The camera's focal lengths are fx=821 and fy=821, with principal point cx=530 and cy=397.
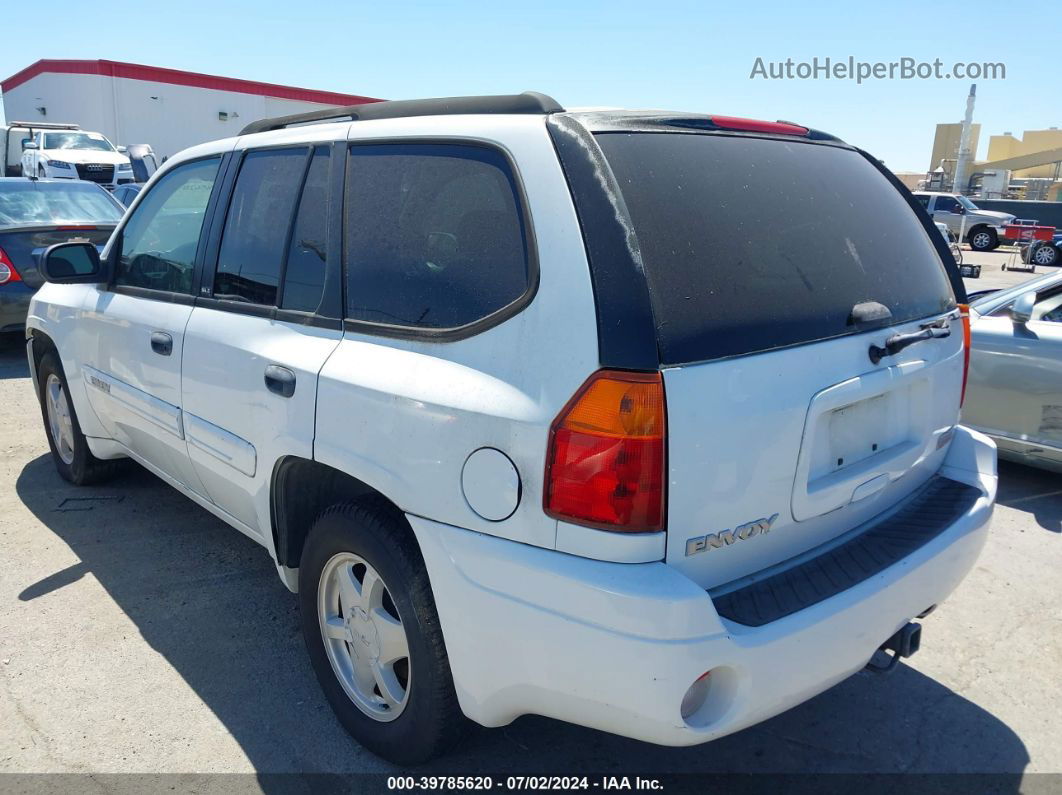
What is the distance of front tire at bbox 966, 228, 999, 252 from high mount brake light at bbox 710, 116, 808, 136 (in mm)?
29208

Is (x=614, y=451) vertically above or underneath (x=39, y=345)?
above

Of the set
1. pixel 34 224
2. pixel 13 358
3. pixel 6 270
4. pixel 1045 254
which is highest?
pixel 34 224

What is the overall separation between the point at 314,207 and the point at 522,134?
937mm

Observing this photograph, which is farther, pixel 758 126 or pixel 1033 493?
pixel 1033 493

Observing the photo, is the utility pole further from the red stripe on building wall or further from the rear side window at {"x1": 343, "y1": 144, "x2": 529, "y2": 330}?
the rear side window at {"x1": 343, "y1": 144, "x2": 529, "y2": 330}

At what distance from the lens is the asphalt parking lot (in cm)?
267

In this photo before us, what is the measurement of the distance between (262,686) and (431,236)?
181 cm

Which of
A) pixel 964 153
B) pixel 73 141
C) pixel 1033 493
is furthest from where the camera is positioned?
pixel 964 153

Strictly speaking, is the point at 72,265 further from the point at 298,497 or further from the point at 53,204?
the point at 53,204

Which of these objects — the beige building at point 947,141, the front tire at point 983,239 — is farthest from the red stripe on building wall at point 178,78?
the beige building at point 947,141

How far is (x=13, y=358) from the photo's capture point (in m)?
8.57

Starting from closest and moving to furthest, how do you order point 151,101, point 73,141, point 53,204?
point 53,204 < point 73,141 < point 151,101

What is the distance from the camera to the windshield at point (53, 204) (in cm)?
841

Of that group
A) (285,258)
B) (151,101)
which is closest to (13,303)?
(285,258)
